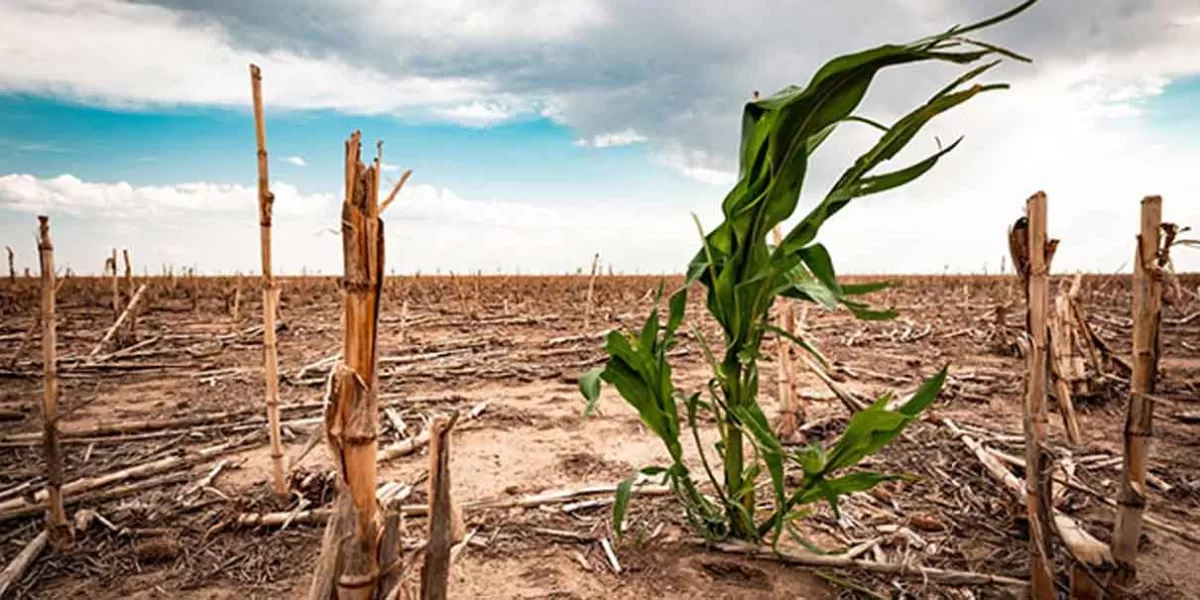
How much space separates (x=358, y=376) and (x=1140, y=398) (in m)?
2.43

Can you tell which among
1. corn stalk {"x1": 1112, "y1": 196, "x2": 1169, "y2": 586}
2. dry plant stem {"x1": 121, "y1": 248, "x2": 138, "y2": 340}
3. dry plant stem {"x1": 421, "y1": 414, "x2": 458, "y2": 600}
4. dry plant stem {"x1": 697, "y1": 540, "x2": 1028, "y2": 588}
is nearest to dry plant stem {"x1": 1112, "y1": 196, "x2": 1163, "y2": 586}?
corn stalk {"x1": 1112, "y1": 196, "x2": 1169, "y2": 586}

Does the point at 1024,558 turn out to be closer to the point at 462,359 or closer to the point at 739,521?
the point at 739,521

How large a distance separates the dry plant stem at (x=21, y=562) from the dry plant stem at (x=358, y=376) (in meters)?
2.28

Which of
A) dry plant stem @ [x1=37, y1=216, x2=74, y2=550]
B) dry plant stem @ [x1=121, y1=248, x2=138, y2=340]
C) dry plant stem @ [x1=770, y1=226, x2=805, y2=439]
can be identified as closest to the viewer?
dry plant stem @ [x1=37, y1=216, x2=74, y2=550]

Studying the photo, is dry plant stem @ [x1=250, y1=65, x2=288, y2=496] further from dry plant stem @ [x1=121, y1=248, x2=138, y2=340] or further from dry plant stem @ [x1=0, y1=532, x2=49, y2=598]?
dry plant stem @ [x1=121, y1=248, x2=138, y2=340]

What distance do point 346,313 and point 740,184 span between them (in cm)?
157

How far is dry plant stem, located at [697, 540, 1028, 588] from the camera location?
249cm

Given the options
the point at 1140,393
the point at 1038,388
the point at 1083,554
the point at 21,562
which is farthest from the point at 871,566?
the point at 21,562

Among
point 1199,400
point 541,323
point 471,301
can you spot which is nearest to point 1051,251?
point 1199,400

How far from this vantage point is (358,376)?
53.8 inches

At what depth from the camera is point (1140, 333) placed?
2146mm

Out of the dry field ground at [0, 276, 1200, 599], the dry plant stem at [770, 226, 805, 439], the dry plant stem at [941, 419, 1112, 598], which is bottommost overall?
the dry field ground at [0, 276, 1200, 599]

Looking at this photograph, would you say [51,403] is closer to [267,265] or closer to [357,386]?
[267,265]

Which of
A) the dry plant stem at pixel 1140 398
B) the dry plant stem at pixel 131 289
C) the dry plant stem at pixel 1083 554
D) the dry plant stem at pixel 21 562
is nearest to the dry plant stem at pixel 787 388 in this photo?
the dry plant stem at pixel 1083 554
